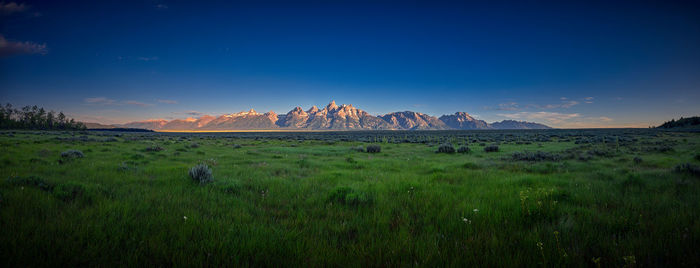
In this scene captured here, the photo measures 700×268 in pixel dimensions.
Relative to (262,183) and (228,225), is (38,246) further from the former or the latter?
(262,183)

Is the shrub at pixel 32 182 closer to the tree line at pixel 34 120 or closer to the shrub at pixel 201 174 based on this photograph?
the shrub at pixel 201 174

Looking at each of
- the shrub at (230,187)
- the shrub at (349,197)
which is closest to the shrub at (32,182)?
the shrub at (230,187)

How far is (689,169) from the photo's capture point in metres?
7.38

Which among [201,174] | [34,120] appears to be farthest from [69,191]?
[34,120]

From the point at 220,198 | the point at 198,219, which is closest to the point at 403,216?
the point at 198,219

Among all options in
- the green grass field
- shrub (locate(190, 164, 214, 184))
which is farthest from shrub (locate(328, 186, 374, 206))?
shrub (locate(190, 164, 214, 184))

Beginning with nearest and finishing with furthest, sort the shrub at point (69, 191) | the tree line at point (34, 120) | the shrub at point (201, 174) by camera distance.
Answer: the shrub at point (69, 191) < the shrub at point (201, 174) < the tree line at point (34, 120)

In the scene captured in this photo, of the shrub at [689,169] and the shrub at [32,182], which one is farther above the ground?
the shrub at [689,169]

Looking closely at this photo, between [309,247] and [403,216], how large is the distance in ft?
6.33

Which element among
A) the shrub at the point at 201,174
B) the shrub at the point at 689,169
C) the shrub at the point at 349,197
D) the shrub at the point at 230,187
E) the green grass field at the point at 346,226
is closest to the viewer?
the green grass field at the point at 346,226

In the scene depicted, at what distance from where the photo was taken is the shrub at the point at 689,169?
7.05 m

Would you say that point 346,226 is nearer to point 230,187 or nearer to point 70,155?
point 230,187

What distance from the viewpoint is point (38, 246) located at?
2.76m

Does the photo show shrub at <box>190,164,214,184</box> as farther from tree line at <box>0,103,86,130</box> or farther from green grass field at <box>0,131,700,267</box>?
tree line at <box>0,103,86,130</box>
